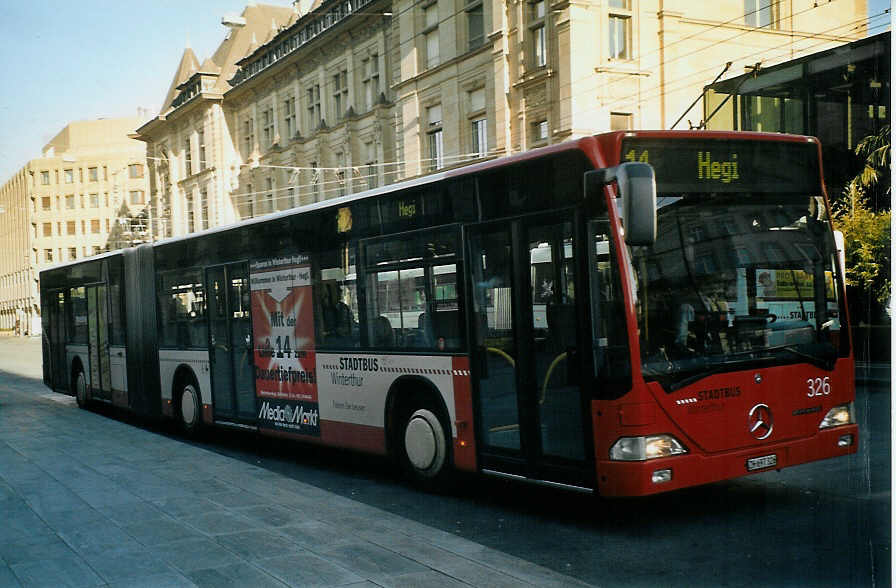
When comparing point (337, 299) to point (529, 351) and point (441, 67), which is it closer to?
point (529, 351)

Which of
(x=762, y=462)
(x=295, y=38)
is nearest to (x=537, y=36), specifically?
(x=295, y=38)

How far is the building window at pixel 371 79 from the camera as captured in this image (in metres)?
35.7

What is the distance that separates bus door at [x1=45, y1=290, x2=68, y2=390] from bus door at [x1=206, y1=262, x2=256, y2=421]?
7.61 m

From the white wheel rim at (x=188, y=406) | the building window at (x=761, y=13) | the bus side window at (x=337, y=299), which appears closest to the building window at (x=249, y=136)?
the building window at (x=761, y=13)

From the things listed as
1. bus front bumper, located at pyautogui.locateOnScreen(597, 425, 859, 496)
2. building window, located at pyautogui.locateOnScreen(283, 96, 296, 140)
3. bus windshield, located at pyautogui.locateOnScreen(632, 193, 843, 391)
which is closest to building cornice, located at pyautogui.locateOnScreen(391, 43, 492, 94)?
building window, located at pyautogui.locateOnScreen(283, 96, 296, 140)

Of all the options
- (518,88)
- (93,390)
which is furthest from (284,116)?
(93,390)

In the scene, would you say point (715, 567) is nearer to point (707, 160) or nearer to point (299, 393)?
point (707, 160)

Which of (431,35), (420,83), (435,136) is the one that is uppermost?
(431,35)

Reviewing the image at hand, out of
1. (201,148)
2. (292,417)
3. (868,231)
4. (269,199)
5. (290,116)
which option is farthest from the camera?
(201,148)

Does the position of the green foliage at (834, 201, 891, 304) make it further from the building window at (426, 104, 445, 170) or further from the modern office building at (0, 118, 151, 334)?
the modern office building at (0, 118, 151, 334)

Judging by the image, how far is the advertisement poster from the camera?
11.0 meters

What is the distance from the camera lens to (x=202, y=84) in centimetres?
3516

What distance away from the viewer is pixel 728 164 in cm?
729

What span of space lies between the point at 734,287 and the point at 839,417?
1550 mm
